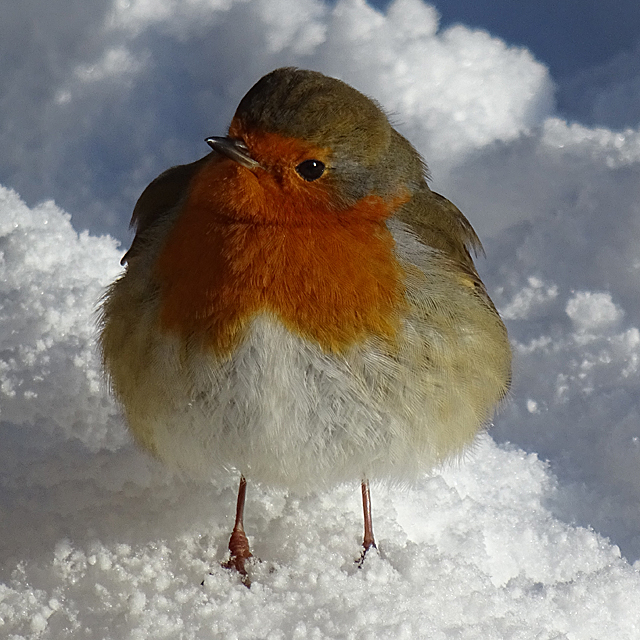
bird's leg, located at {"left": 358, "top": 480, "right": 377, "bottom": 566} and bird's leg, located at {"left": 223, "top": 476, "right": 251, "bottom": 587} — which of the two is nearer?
bird's leg, located at {"left": 223, "top": 476, "right": 251, "bottom": 587}

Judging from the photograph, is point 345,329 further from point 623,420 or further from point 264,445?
point 623,420

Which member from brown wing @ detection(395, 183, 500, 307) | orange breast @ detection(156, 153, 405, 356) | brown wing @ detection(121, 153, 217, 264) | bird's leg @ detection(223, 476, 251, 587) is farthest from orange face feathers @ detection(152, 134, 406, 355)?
bird's leg @ detection(223, 476, 251, 587)

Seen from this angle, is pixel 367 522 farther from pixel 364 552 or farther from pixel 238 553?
pixel 238 553

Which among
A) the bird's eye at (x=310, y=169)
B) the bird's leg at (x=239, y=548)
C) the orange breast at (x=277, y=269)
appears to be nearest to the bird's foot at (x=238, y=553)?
the bird's leg at (x=239, y=548)

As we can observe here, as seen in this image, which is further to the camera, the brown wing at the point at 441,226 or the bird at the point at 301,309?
the brown wing at the point at 441,226

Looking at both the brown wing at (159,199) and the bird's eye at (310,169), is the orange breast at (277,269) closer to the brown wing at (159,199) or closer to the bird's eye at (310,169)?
the bird's eye at (310,169)

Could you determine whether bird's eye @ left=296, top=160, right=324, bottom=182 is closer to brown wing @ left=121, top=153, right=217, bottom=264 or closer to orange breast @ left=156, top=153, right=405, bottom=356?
orange breast @ left=156, top=153, right=405, bottom=356

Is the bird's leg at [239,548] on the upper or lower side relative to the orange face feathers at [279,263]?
lower
